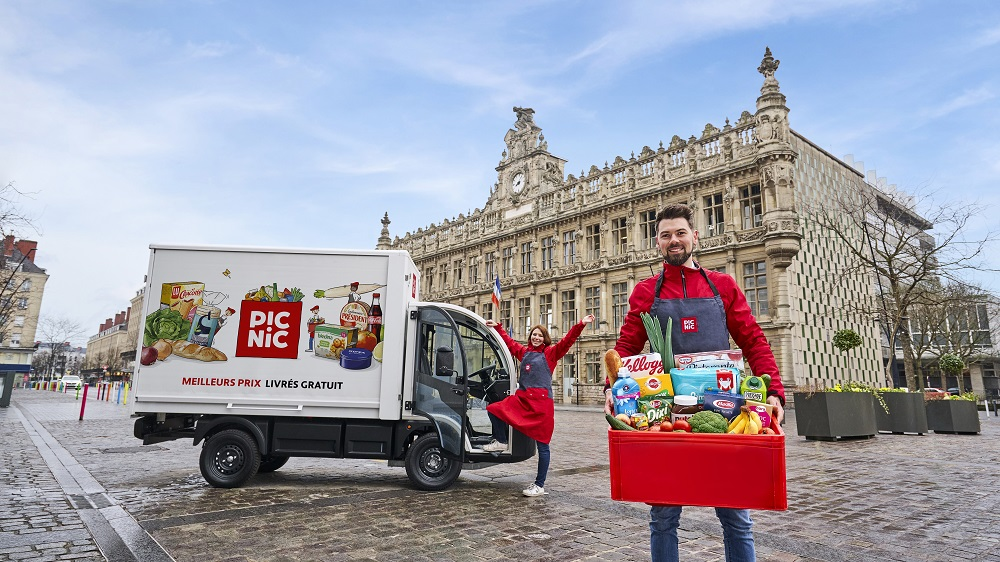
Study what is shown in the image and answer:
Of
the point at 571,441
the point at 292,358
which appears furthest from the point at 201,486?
the point at 571,441

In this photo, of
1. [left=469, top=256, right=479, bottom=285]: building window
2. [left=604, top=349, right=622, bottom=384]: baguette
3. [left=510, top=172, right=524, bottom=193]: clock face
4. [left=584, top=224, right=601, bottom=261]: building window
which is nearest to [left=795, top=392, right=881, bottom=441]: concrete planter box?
[left=604, top=349, right=622, bottom=384]: baguette

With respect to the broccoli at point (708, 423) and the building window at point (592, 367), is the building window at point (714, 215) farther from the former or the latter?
the broccoli at point (708, 423)

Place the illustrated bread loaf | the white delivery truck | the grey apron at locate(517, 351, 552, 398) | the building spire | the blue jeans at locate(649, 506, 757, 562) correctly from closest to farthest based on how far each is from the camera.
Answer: the blue jeans at locate(649, 506, 757, 562) < the grey apron at locate(517, 351, 552, 398) < the white delivery truck < the illustrated bread loaf < the building spire

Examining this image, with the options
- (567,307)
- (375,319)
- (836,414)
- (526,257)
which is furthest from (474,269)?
(375,319)

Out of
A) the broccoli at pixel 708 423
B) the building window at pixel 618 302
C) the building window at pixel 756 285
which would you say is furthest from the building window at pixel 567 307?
the broccoli at pixel 708 423

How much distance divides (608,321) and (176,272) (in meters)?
29.0

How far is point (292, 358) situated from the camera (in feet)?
24.5

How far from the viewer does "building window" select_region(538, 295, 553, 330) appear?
3822cm

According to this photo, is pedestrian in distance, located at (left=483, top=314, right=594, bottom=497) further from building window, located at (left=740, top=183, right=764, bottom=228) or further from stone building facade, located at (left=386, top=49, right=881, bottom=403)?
building window, located at (left=740, top=183, right=764, bottom=228)

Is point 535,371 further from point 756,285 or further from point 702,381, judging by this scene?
point 756,285

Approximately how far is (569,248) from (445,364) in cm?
3127

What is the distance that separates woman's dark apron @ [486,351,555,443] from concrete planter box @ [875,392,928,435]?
43.3ft

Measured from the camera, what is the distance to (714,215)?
30.1m

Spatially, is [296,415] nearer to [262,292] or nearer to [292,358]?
[292,358]
